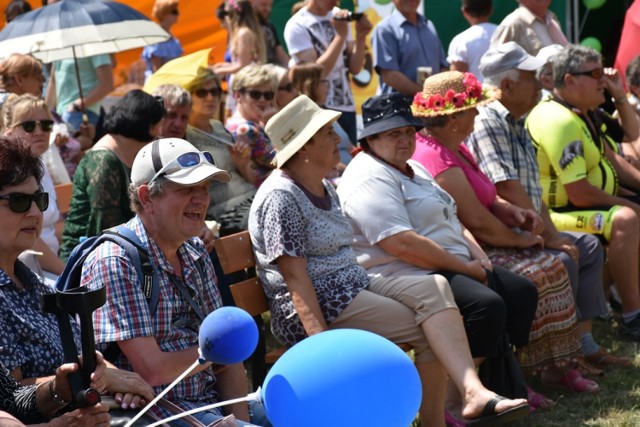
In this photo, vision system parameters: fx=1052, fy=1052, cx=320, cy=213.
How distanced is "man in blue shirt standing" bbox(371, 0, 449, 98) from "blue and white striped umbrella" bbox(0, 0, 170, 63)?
1.72 meters

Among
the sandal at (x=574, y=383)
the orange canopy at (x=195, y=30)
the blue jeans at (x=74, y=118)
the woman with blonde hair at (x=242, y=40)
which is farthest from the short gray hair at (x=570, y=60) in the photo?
the orange canopy at (x=195, y=30)

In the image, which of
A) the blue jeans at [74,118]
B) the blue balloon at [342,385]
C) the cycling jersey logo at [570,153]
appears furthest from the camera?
the blue jeans at [74,118]

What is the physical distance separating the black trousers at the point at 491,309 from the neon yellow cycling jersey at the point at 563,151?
4.79ft

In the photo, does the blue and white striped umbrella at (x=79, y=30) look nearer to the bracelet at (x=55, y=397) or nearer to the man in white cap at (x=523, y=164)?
the man in white cap at (x=523, y=164)

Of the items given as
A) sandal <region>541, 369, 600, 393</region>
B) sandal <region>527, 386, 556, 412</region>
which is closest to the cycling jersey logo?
sandal <region>541, 369, 600, 393</region>

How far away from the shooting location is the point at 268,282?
183 inches

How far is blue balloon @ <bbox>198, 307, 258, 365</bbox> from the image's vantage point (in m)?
2.59

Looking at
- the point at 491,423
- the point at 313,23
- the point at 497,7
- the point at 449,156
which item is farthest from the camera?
the point at 497,7

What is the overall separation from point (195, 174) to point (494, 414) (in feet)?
6.18

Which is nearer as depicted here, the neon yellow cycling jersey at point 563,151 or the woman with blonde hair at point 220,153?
the woman with blonde hair at point 220,153

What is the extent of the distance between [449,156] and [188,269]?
2.36 metres

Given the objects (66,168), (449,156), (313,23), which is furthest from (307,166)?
(313,23)

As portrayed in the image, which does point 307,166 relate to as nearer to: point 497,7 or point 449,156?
point 449,156

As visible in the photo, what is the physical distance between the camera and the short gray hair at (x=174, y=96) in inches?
227
